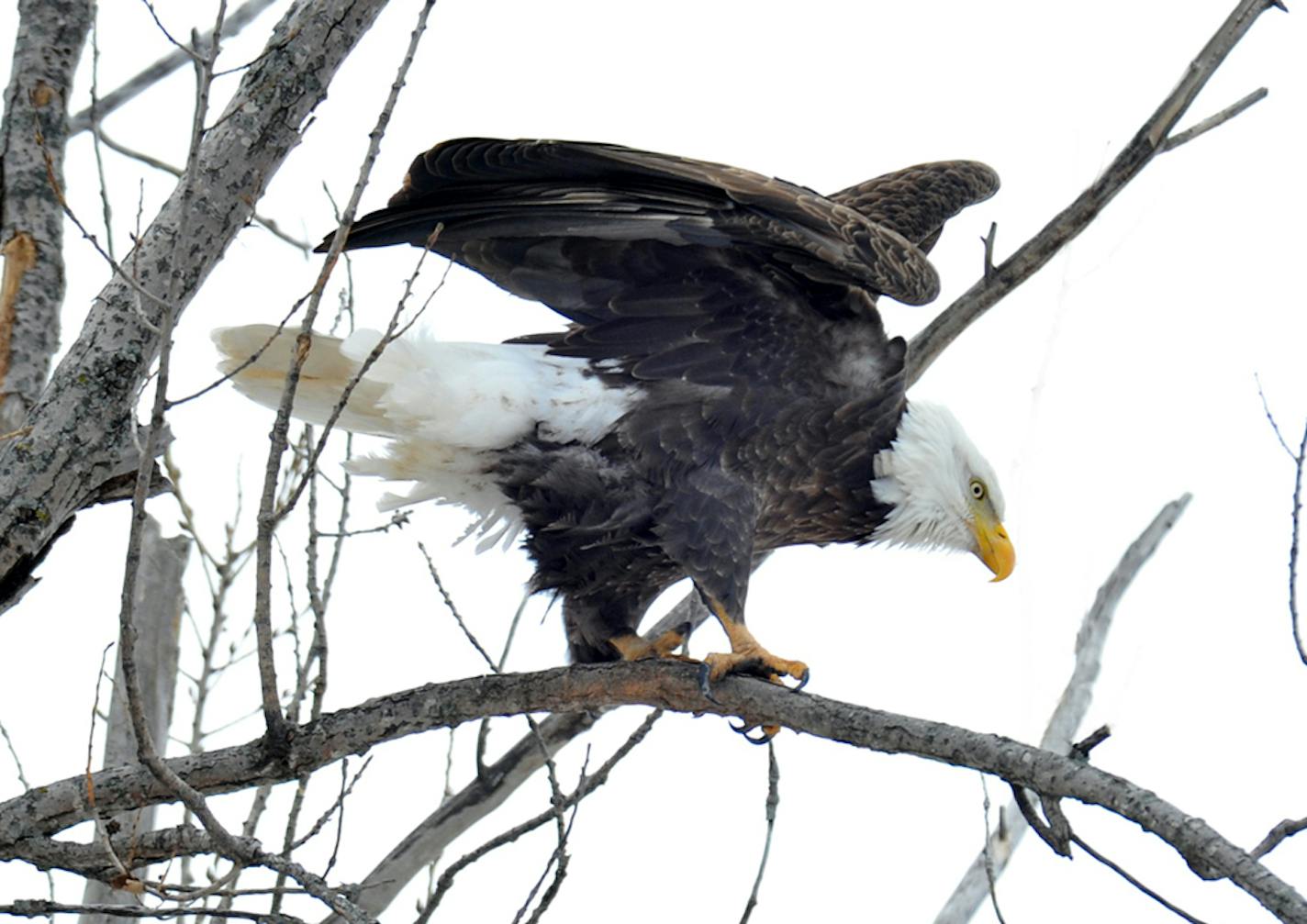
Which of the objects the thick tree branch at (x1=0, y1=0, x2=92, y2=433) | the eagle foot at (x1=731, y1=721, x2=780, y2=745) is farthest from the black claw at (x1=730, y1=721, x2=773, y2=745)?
the thick tree branch at (x1=0, y1=0, x2=92, y2=433)

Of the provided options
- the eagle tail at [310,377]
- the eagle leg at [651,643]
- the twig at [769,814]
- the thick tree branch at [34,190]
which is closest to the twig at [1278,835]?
the twig at [769,814]

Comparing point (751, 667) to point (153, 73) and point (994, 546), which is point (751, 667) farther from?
point (153, 73)

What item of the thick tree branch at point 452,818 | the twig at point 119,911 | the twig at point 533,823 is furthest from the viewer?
the thick tree branch at point 452,818

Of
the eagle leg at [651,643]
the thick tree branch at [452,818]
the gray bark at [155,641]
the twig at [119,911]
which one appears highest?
the gray bark at [155,641]

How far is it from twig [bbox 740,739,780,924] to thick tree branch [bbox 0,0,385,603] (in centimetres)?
137

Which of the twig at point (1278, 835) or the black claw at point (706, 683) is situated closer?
the twig at point (1278, 835)

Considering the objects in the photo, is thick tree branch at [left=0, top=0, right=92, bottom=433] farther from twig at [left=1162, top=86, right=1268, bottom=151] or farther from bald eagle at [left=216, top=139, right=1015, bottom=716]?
twig at [left=1162, top=86, right=1268, bottom=151]

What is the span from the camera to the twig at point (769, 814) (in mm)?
2848

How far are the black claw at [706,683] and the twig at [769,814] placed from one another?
159mm

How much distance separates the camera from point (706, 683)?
3.10m

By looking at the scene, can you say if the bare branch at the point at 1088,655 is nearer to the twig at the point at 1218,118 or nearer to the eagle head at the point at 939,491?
the eagle head at the point at 939,491

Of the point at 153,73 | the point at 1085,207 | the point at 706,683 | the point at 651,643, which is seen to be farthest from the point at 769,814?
the point at 153,73

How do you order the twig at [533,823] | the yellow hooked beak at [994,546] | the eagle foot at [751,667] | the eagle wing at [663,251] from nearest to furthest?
the twig at [533,823] < the eagle foot at [751,667] < the eagle wing at [663,251] < the yellow hooked beak at [994,546]

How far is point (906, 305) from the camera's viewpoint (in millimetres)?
3621
